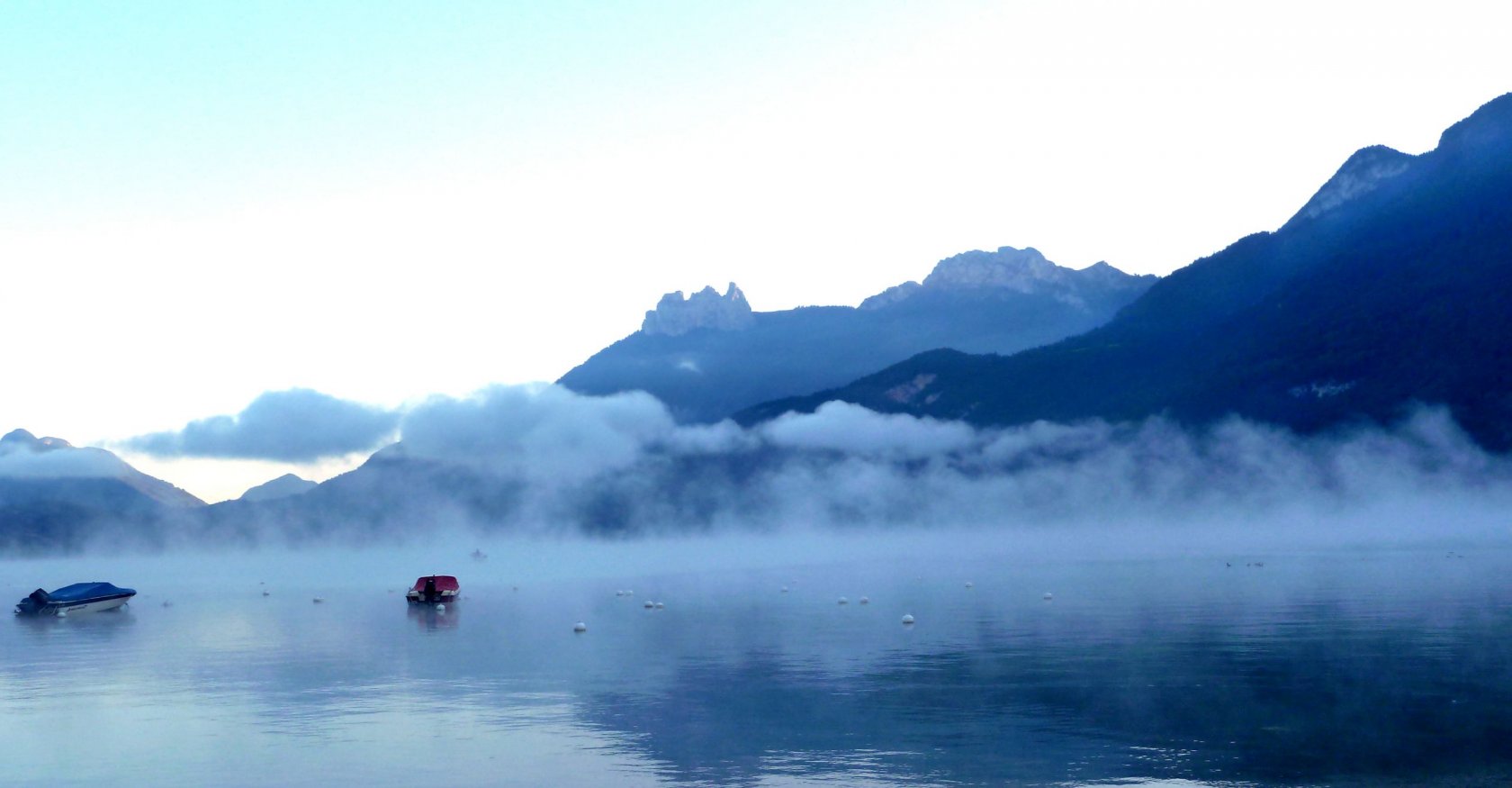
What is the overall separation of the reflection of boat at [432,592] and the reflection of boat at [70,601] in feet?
107

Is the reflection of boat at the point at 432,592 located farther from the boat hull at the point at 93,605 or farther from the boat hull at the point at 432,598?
the boat hull at the point at 93,605

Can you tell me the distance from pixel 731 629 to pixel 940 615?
16.2 metres

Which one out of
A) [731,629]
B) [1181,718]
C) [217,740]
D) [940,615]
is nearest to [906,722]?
[1181,718]

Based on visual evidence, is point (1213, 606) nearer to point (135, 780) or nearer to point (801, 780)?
point (801, 780)

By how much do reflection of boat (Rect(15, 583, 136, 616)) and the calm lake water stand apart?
882 inches

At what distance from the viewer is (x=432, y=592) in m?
124

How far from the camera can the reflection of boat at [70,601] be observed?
127 m

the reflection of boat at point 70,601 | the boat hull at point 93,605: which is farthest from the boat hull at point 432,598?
the reflection of boat at point 70,601

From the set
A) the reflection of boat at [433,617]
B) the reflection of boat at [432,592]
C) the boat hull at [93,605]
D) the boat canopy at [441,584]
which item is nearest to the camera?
the reflection of boat at [433,617]

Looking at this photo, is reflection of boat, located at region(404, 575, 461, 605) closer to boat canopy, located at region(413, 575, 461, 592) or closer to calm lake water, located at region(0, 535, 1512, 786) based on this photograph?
boat canopy, located at region(413, 575, 461, 592)

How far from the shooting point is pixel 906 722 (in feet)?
148

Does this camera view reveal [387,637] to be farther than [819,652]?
Yes

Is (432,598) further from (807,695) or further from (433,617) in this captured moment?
(807,695)

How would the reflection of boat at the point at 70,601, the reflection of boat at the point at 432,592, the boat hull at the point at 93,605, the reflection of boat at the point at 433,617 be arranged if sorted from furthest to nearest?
the boat hull at the point at 93,605 < the reflection of boat at the point at 70,601 < the reflection of boat at the point at 432,592 < the reflection of boat at the point at 433,617
